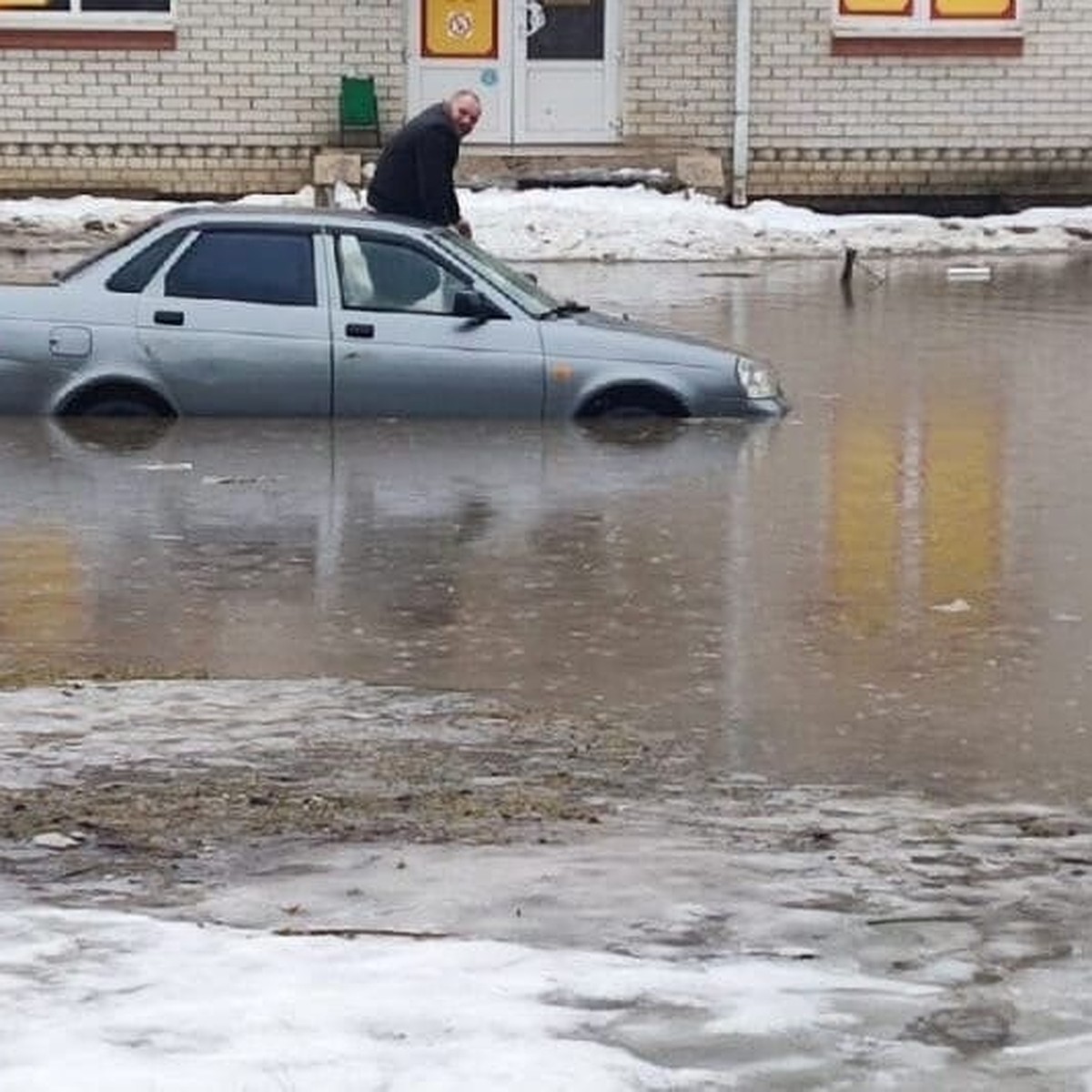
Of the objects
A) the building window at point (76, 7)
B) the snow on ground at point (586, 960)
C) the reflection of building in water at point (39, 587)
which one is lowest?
the reflection of building in water at point (39, 587)

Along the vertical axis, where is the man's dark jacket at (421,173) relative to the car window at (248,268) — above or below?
above

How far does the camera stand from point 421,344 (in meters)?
13.4

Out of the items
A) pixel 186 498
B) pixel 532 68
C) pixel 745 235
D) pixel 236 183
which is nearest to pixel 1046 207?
pixel 745 235

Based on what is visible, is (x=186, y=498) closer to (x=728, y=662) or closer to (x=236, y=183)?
(x=728, y=662)

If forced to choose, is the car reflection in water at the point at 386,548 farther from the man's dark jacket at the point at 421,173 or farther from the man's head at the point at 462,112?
the man's head at the point at 462,112

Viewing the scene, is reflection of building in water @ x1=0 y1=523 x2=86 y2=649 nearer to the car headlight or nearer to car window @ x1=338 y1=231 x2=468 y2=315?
car window @ x1=338 y1=231 x2=468 y2=315

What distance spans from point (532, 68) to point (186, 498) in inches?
613

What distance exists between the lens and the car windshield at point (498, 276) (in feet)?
44.0

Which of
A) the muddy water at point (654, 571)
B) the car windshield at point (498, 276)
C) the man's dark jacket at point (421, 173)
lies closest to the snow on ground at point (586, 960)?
the muddy water at point (654, 571)

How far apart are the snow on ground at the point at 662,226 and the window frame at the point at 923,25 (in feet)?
6.53

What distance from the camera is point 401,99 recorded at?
86.1ft

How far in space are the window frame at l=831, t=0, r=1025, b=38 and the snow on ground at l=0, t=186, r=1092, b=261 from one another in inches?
78.4

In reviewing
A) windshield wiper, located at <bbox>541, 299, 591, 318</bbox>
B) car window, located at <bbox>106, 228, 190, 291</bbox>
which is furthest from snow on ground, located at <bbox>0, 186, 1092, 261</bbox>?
car window, located at <bbox>106, 228, 190, 291</bbox>

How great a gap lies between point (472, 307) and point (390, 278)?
1.62 ft
